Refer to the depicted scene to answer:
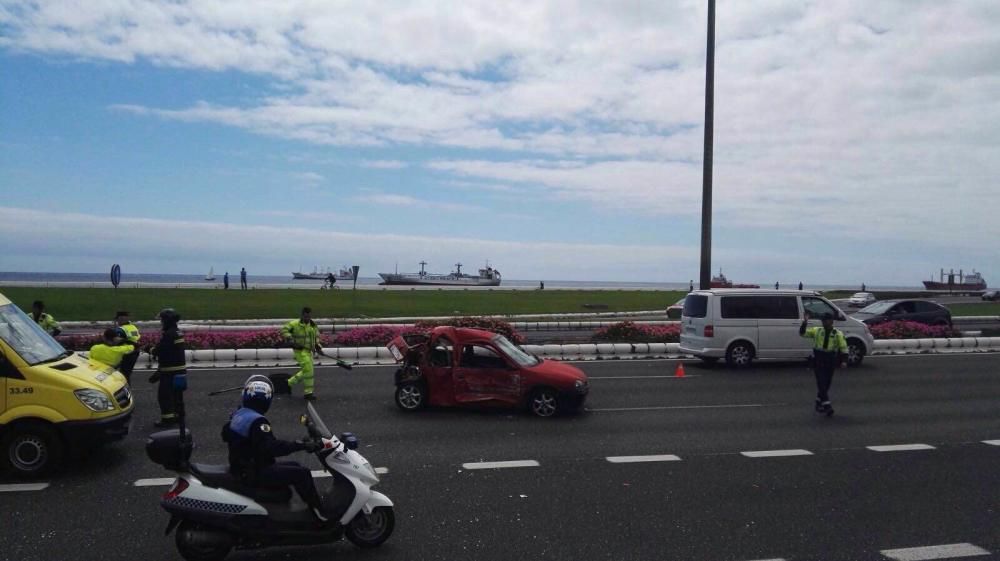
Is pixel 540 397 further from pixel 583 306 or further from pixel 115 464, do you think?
pixel 583 306

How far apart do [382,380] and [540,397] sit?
525 centimetres

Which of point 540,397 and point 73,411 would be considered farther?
point 540,397

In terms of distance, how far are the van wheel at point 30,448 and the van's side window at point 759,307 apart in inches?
610

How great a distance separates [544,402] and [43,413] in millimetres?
7115

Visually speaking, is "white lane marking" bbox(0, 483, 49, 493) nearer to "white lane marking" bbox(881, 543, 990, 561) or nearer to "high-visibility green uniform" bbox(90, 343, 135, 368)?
"high-visibility green uniform" bbox(90, 343, 135, 368)

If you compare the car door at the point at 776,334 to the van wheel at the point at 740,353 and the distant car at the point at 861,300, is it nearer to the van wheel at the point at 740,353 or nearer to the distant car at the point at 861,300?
the van wheel at the point at 740,353

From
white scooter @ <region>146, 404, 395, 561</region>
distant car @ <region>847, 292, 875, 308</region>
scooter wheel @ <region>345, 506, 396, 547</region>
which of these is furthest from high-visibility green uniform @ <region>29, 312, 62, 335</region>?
distant car @ <region>847, 292, 875, 308</region>

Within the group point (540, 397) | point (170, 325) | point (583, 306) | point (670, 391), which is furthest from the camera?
point (583, 306)

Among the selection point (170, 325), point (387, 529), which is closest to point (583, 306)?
point (170, 325)

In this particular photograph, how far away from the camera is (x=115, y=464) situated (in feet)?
32.4

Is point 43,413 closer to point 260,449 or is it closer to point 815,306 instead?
point 260,449

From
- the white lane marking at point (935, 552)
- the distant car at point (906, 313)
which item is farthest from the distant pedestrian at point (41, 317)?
the distant car at point (906, 313)

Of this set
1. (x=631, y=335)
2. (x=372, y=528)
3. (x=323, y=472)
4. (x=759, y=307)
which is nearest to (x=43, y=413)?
(x=323, y=472)

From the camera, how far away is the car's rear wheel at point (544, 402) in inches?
527
